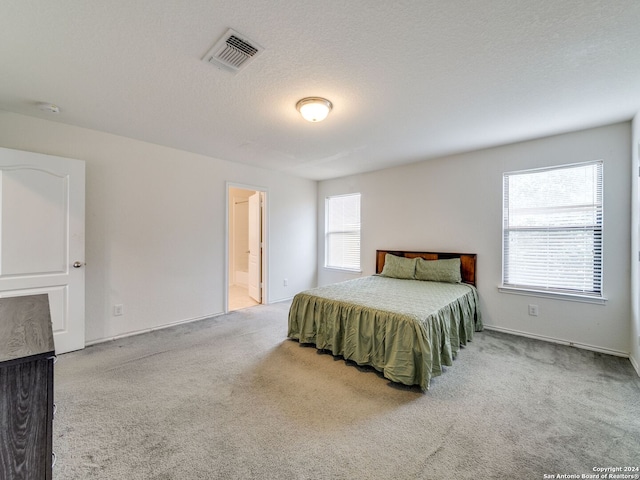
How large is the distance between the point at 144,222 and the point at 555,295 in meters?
4.99

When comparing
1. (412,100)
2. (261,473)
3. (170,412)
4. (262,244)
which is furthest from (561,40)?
(262,244)

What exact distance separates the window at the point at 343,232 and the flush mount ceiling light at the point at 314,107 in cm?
282

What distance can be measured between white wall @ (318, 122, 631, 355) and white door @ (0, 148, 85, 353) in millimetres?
3976

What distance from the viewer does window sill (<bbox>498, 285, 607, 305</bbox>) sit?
290 centimetres

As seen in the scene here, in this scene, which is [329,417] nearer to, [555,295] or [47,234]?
[555,295]

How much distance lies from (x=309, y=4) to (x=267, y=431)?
2448 millimetres

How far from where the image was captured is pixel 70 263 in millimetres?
2795

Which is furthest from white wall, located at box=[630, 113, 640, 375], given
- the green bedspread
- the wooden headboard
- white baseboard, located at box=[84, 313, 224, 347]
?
white baseboard, located at box=[84, 313, 224, 347]

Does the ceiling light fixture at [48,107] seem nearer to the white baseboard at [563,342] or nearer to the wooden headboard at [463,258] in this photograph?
the wooden headboard at [463,258]

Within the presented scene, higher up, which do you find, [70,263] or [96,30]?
[96,30]

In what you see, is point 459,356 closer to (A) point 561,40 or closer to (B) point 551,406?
(B) point 551,406

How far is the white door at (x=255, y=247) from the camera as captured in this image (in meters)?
4.90

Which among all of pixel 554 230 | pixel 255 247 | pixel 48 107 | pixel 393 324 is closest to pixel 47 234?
pixel 48 107

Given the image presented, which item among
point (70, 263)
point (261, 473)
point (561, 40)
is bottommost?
point (261, 473)
